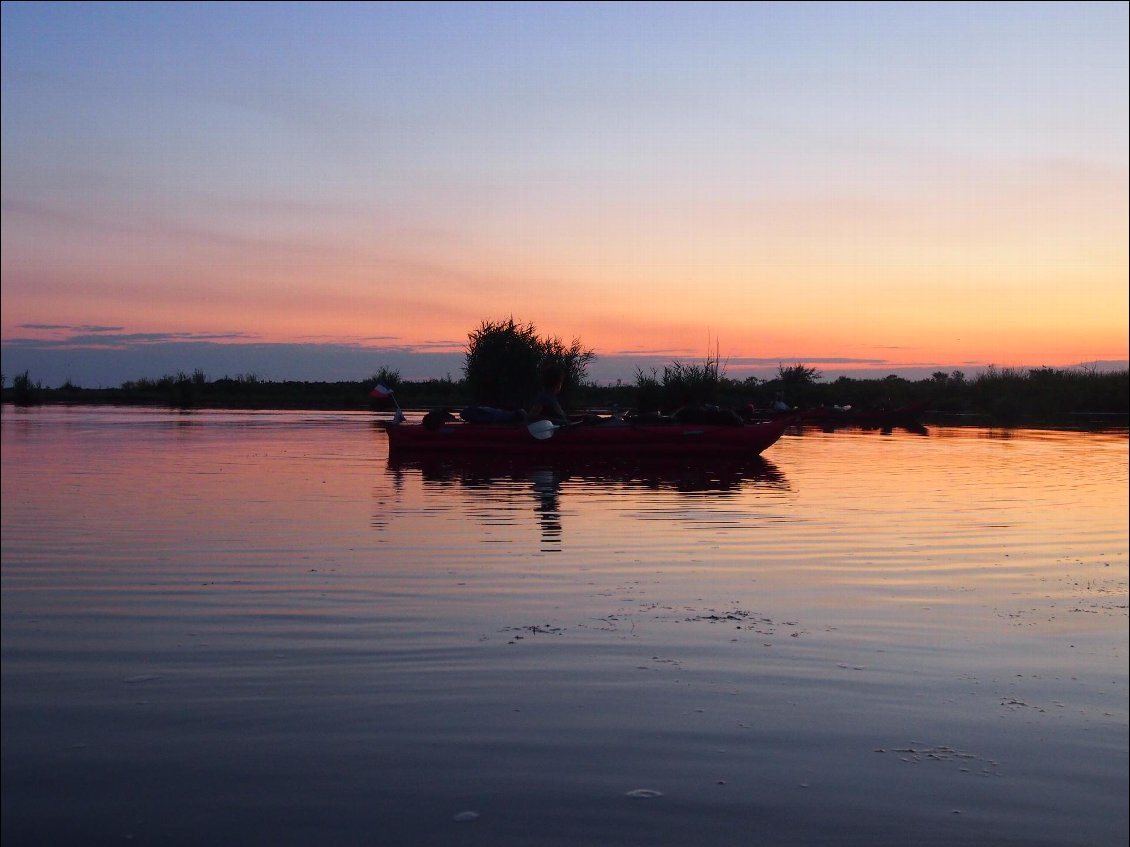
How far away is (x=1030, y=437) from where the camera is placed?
32375mm

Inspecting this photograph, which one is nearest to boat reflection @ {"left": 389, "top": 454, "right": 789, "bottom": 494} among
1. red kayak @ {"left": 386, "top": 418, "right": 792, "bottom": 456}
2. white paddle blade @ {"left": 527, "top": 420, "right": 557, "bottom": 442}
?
red kayak @ {"left": 386, "top": 418, "right": 792, "bottom": 456}

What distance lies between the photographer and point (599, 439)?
2025 centimetres

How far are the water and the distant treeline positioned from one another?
29.9 metres

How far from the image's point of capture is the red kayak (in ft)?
66.2

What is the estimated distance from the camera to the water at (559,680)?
12.8 feet

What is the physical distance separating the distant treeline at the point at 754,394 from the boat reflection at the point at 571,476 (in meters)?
18.7

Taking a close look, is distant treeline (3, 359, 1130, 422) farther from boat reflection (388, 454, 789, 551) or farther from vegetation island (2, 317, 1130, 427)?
boat reflection (388, 454, 789, 551)

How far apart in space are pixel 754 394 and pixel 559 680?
51.6 m

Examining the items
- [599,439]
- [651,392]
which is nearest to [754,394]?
[651,392]

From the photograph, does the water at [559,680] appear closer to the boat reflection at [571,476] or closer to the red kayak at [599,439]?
the boat reflection at [571,476]

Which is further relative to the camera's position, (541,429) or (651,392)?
(651,392)

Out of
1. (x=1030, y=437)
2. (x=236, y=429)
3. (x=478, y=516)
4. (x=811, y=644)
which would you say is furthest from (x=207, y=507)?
(x=1030, y=437)

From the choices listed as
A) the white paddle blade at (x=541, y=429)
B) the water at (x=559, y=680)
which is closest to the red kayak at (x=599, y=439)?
the white paddle blade at (x=541, y=429)

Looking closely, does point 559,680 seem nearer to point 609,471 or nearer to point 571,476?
point 571,476
